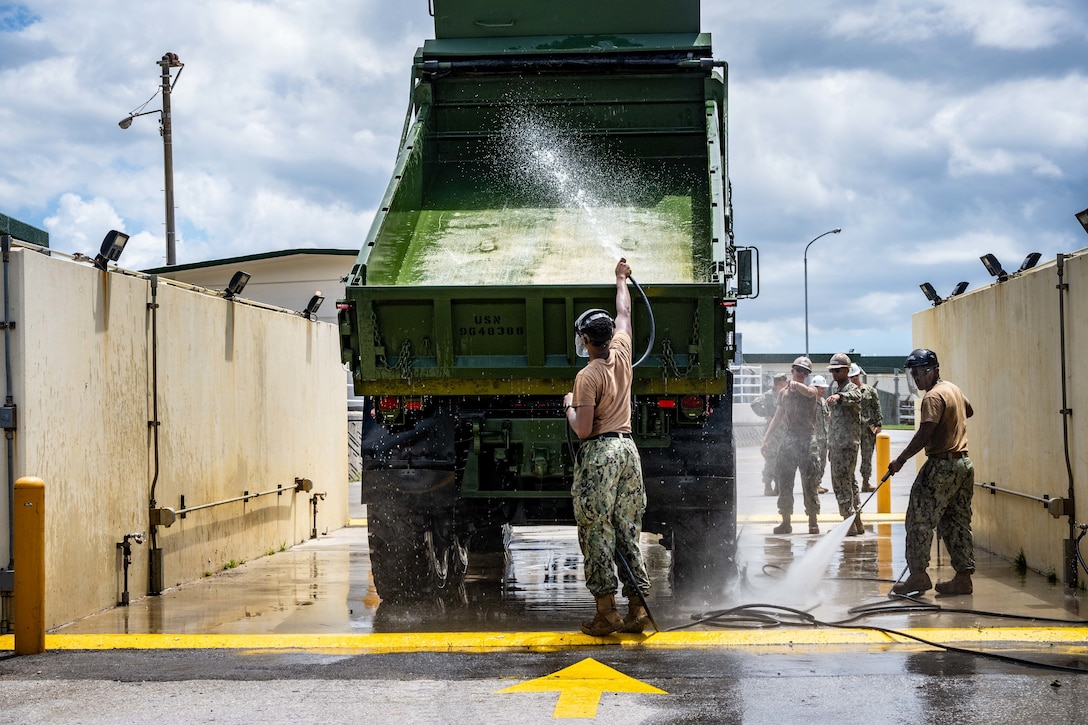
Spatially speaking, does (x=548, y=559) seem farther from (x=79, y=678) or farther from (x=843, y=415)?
(x=79, y=678)

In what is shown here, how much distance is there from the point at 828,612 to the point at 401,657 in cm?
285

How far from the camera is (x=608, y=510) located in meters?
6.94

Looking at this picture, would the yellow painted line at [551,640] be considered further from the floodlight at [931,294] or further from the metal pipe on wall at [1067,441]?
the floodlight at [931,294]

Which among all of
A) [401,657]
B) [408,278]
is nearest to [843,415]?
[408,278]

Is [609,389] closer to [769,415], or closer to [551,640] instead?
[551,640]

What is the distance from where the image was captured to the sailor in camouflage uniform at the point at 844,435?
13203mm

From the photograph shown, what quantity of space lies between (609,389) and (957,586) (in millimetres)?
3202

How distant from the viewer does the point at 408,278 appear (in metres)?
8.05

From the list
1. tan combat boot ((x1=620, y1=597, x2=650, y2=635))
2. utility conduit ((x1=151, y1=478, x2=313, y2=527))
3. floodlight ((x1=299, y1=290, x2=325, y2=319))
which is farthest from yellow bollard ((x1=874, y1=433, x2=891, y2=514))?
tan combat boot ((x1=620, y1=597, x2=650, y2=635))

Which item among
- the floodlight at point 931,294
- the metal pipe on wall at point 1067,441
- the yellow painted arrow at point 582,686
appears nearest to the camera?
the yellow painted arrow at point 582,686

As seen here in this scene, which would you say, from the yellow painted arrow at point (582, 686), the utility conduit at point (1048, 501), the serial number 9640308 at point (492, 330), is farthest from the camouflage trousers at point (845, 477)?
the yellow painted arrow at point (582, 686)

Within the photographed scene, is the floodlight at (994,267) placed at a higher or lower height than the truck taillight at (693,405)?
higher

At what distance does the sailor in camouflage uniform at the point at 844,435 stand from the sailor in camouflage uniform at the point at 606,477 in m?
6.62

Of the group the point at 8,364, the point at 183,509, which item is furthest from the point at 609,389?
the point at 183,509
